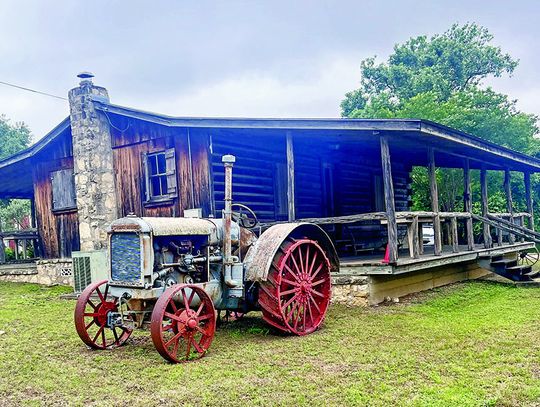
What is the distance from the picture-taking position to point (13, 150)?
34125 mm

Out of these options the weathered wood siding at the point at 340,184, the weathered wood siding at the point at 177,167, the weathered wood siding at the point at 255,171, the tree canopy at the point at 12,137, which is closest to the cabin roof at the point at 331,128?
the weathered wood siding at the point at 177,167

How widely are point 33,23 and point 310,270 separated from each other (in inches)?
544

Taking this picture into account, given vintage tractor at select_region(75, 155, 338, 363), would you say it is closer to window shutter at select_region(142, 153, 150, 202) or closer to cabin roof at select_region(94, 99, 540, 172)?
cabin roof at select_region(94, 99, 540, 172)

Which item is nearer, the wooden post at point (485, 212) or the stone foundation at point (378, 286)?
the stone foundation at point (378, 286)

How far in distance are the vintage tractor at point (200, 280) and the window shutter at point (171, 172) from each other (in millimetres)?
3839

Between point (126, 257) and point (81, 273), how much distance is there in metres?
5.70

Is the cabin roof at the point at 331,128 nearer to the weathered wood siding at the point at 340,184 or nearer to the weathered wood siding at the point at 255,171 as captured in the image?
the weathered wood siding at the point at 255,171

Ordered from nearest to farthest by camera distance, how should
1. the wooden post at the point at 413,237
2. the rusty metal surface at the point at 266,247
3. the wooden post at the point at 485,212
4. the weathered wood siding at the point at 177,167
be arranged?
the rusty metal surface at the point at 266,247 < the wooden post at the point at 413,237 < the weathered wood siding at the point at 177,167 < the wooden post at the point at 485,212

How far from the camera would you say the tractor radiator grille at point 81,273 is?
1061 cm

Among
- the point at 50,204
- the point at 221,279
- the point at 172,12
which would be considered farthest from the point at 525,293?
the point at 172,12

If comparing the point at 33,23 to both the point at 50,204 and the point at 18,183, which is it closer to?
the point at 18,183

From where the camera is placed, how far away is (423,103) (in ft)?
79.7

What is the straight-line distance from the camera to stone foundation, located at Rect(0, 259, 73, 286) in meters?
13.0

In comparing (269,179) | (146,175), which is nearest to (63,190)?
(146,175)
